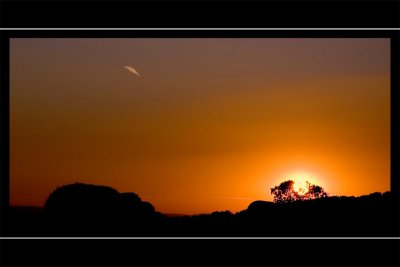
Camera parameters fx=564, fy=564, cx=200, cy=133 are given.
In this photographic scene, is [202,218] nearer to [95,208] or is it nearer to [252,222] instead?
[252,222]

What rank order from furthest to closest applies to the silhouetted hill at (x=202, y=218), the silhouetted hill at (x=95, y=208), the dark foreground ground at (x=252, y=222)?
the silhouetted hill at (x=95, y=208), the silhouetted hill at (x=202, y=218), the dark foreground ground at (x=252, y=222)

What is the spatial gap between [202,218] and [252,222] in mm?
753

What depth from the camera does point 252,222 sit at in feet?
27.3

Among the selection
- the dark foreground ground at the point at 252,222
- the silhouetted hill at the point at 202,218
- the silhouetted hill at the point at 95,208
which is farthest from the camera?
the silhouetted hill at the point at 95,208

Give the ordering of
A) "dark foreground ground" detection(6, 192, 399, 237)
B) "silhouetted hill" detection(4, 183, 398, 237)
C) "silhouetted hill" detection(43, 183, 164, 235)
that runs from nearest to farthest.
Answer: "dark foreground ground" detection(6, 192, 399, 237)
"silhouetted hill" detection(4, 183, 398, 237)
"silhouetted hill" detection(43, 183, 164, 235)

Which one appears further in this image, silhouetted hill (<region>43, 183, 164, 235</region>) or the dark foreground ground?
silhouetted hill (<region>43, 183, 164, 235</region>)

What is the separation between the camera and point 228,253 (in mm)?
6020

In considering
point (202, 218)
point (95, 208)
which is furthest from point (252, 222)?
point (95, 208)

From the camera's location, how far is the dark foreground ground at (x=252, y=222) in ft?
20.0

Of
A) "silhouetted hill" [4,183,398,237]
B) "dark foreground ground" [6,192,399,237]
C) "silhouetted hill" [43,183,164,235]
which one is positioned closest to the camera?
"dark foreground ground" [6,192,399,237]

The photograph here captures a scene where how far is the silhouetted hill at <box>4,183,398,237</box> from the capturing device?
6.21 meters
